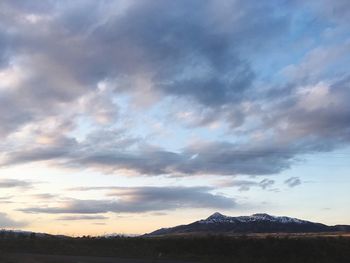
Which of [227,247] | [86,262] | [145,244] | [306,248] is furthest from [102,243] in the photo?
[86,262]

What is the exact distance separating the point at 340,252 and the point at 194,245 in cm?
1672

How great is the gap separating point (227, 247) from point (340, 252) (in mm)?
12425

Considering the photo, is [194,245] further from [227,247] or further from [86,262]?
[86,262]

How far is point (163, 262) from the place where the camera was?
37656 mm

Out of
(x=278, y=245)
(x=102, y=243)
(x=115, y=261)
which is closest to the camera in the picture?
(x=115, y=261)

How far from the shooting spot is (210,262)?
4069 cm

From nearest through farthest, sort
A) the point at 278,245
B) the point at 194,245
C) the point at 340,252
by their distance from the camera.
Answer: the point at 340,252
the point at 278,245
the point at 194,245

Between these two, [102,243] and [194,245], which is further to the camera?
[102,243]

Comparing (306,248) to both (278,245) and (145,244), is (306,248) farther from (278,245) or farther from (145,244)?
(145,244)

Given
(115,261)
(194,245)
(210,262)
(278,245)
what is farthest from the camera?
(194,245)

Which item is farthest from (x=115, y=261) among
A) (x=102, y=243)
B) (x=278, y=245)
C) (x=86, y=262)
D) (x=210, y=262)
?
(x=102, y=243)

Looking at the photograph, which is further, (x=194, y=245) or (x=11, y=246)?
(x=194, y=245)

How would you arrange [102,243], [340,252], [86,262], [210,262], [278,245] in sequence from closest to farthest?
[86,262]
[210,262]
[340,252]
[278,245]
[102,243]

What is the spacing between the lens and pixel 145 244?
6078 centimetres
